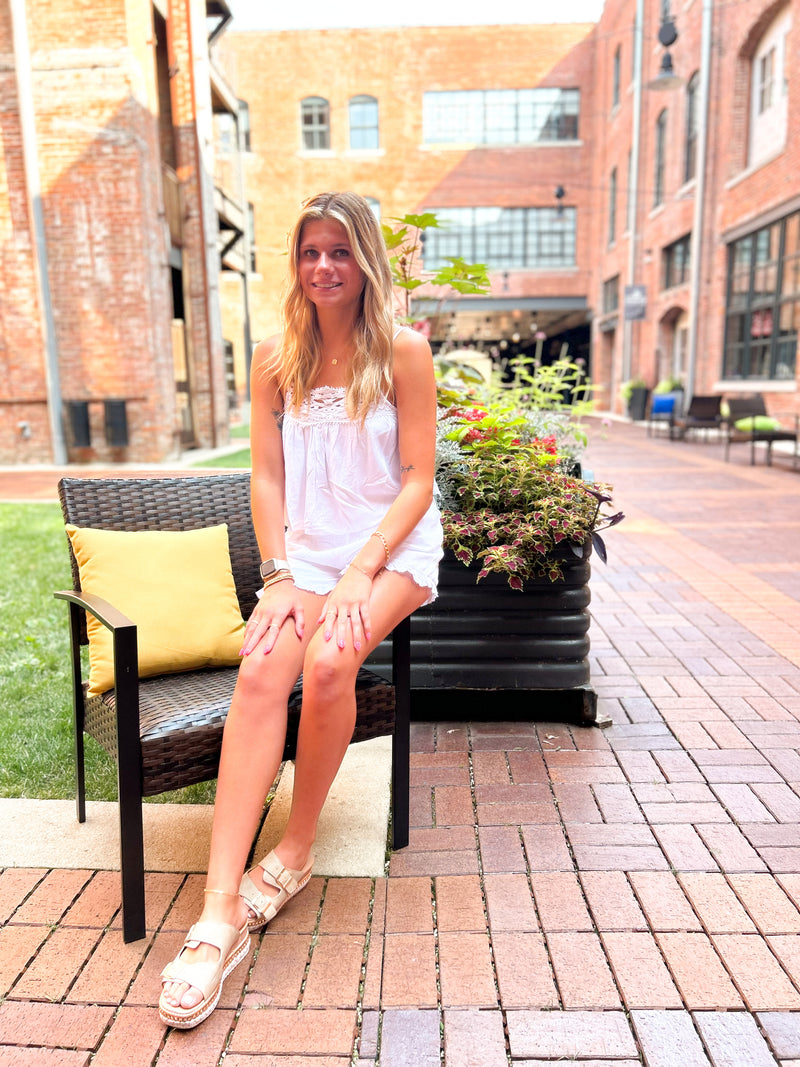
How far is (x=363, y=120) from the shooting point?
2775 centimetres

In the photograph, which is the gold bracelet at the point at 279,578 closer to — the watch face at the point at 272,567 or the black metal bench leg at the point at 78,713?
the watch face at the point at 272,567

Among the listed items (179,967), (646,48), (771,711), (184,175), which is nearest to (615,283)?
(646,48)

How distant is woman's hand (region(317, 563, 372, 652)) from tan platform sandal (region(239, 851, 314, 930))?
55 cm

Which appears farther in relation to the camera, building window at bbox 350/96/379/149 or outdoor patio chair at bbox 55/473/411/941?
building window at bbox 350/96/379/149

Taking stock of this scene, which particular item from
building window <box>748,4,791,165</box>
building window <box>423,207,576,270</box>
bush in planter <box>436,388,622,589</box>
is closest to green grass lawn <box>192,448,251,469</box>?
bush in planter <box>436,388,622,589</box>

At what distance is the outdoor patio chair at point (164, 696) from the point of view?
185 cm

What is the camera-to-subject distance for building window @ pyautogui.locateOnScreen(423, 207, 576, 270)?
91.4ft

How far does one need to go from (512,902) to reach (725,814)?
77cm

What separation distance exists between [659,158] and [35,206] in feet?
52.1

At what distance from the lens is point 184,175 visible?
522 inches

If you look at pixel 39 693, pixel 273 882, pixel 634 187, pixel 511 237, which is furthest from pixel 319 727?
pixel 511 237

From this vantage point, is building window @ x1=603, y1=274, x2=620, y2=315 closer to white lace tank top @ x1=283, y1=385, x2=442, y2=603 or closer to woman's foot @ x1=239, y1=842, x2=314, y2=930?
white lace tank top @ x1=283, y1=385, x2=442, y2=603

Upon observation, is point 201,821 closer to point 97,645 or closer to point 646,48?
point 97,645

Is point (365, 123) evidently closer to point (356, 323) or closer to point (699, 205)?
point (699, 205)
